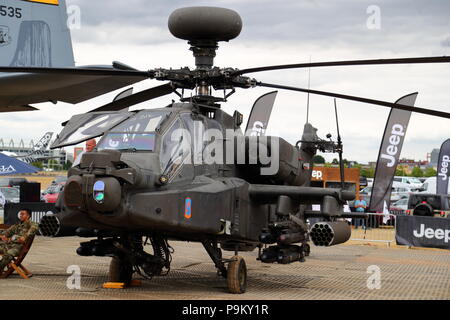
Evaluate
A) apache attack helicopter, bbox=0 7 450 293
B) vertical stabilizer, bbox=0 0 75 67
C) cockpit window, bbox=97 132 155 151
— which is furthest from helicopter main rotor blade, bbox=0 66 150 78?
vertical stabilizer, bbox=0 0 75 67

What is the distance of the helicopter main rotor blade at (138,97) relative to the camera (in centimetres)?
1387

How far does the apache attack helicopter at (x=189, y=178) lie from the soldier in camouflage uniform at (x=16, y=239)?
6.30 ft

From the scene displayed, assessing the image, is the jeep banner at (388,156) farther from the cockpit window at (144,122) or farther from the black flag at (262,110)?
the cockpit window at (144,122)

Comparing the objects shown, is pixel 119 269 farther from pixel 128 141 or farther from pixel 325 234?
pixel 325 234

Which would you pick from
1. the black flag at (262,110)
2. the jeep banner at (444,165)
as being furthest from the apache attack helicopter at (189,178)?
the jeep banner at (444,165)

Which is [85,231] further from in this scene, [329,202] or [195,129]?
[329,202]

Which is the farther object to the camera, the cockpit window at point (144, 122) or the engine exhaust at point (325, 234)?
the engine exhaust at point (325, 234)

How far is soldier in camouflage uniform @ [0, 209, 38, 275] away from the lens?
13.5 m

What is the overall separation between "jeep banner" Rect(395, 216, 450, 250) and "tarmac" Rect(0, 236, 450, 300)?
166 cm

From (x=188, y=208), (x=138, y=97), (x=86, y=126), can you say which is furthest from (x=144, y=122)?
(x=138, y=97)

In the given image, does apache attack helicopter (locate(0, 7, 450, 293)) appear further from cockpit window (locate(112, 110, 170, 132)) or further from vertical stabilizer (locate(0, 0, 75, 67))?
vertical stabilizer (locate(0, 0, 75, 67))

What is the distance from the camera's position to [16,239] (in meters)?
13.5
